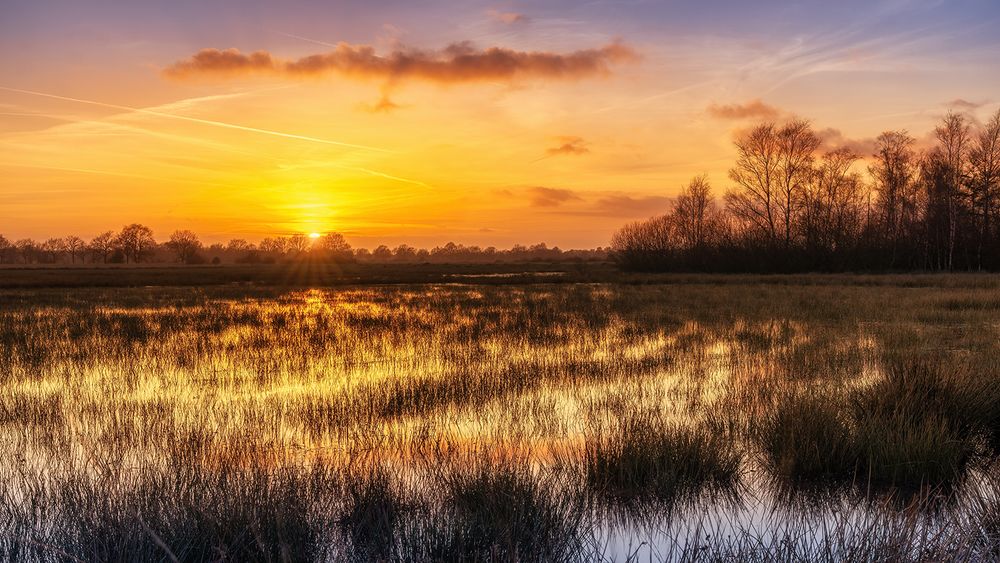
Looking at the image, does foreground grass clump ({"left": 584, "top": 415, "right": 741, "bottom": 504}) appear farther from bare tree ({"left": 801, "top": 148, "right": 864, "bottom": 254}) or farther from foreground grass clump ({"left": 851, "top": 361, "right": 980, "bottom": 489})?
bare tree ({"left": 801, "top": 148, "right": 864, "bottom": 254})

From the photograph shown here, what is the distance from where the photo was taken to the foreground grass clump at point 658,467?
18.9 ft

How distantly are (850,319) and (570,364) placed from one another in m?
11.8

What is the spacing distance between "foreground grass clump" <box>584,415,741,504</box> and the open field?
0.02 meters

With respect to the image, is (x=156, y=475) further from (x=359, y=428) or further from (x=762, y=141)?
(x=762, y=141)

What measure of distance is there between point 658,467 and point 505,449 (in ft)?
6.06

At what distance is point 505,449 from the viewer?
7086 mm

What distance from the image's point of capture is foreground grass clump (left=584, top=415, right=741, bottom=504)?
5750mm

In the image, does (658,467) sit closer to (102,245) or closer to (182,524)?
(182,524)

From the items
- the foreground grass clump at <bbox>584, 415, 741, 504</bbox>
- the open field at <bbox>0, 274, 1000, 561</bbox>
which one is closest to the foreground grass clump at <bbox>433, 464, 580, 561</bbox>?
the open field at <bbox>0, 274, 1000, 561</bbox>

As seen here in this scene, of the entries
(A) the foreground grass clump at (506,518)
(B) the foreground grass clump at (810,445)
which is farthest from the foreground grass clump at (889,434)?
(A) the foreground grass clump at (506,518)

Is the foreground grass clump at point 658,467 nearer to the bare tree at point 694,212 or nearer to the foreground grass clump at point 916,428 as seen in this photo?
the foreground grass clump at point 916,428

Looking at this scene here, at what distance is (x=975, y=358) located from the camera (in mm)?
11422

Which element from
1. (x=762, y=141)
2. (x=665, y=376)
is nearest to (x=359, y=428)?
(x=665, y=376)

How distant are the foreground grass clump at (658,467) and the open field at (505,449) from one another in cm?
2
